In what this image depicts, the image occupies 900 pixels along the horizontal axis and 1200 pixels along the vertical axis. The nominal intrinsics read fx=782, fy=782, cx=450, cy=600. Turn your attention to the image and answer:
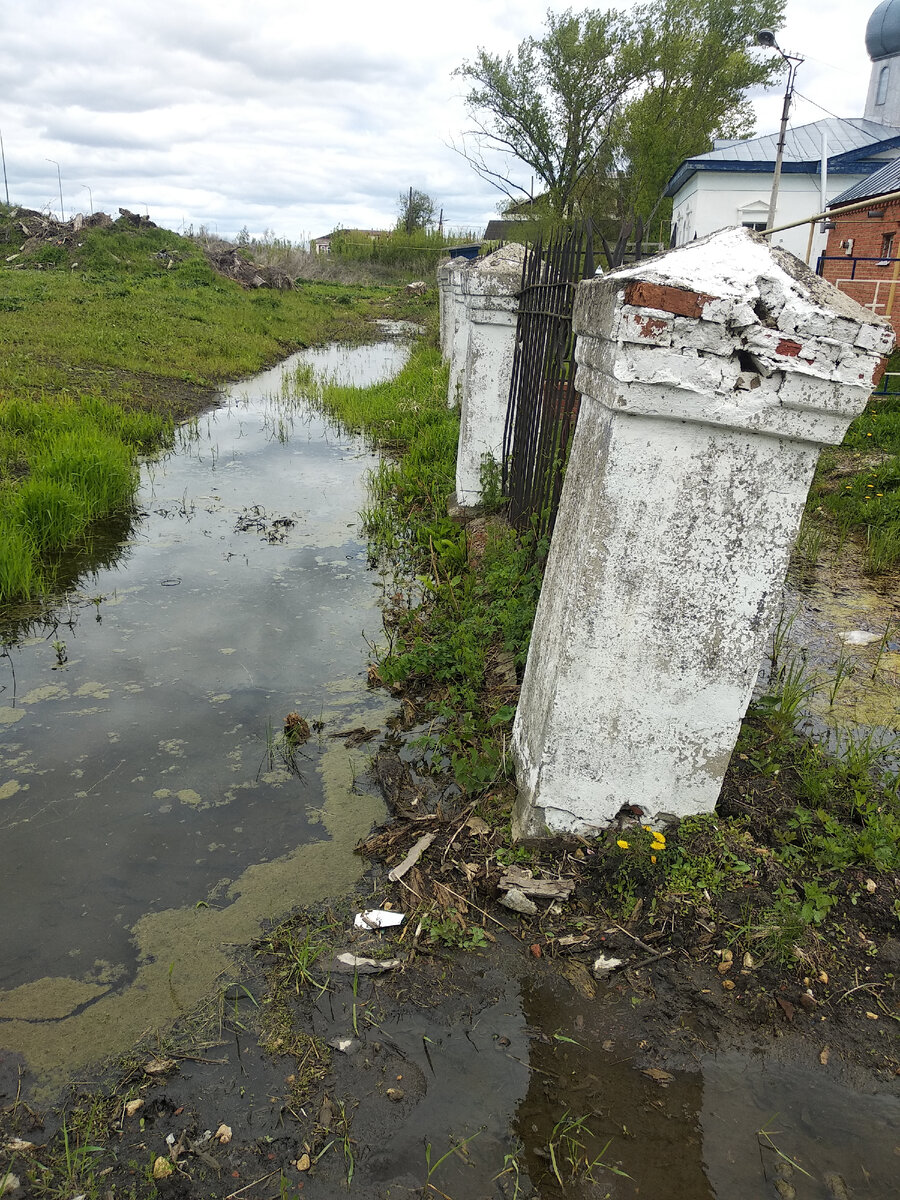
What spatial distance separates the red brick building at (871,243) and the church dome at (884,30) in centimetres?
1391

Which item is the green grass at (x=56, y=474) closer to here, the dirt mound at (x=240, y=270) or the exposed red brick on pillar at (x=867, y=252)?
the exposed red brick on pillar at (x=867, y=252)

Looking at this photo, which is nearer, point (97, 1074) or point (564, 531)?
point (97, 1074)

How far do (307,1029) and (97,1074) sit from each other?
1.75ft

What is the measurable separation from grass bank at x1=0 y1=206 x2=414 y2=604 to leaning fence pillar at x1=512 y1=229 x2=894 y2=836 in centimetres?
386

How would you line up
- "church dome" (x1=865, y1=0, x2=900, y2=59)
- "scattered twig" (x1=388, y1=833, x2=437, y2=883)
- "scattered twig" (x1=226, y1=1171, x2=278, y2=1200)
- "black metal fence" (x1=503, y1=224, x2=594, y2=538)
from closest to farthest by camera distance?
1. "scattered twig" (x1=226, y1=1171, x2=278, y2=1200)
2. "scattered twig" (x1=388, y1=833, x2=437, y2=883)
3. "black metal fence" (x1=503, y1=224, x2=594, y2=538)
4. "church dome" (x1=865, y1=0, x2=900, y2=59)

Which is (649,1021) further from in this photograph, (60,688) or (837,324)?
(60,688)

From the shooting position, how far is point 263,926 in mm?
2492

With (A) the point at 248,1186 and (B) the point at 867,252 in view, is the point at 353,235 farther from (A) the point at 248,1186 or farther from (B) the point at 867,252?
(A) the point at 248,1186

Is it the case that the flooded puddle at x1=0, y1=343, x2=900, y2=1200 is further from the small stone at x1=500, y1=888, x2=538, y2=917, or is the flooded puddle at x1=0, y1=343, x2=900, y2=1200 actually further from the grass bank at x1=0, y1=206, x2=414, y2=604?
the grass bank at x1=0, y1=206, x2=414, y2=604

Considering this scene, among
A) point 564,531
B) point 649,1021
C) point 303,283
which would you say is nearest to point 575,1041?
point 649,1021

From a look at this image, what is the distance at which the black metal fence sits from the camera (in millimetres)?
3434

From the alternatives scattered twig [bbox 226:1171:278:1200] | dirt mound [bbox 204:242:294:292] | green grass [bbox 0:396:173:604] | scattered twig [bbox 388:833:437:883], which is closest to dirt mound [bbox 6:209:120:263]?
dirt mound [bbox 204:242:294:292]

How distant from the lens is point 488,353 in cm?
527

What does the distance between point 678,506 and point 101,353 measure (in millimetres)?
11485
